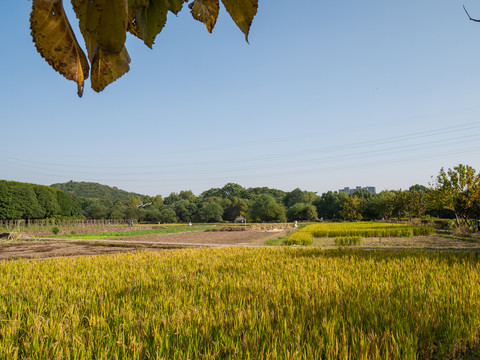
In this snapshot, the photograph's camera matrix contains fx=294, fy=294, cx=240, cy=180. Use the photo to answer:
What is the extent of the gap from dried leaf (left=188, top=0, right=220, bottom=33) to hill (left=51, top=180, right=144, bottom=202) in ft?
358

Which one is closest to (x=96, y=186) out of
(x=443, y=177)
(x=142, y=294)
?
(x=443, y=177)

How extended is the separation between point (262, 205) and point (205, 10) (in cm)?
6553

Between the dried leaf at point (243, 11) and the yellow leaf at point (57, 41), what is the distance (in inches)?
9.0

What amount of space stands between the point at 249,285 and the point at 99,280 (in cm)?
266

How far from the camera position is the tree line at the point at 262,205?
76.6 ft

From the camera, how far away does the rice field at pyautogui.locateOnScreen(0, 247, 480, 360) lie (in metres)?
2.12

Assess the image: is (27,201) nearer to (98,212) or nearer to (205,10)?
→ (98,212)

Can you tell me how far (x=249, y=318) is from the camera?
2631 mm

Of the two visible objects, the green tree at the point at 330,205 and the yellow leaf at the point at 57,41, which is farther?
the green tree at the point at 330,205

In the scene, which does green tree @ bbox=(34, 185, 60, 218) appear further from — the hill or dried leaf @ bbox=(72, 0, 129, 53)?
the hill

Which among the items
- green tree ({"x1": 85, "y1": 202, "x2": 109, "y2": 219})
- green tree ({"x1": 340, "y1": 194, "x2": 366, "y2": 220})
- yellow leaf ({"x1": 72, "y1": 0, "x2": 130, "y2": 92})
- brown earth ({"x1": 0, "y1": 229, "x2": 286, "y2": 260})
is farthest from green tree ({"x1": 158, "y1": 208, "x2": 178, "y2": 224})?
yellow leaf ({"x1": 72, "y1": 0, "x2": 130, "y2": 92})

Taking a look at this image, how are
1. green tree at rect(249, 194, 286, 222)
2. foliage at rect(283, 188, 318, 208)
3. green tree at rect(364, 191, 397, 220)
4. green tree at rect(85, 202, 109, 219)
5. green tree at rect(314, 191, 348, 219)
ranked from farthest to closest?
foliage at rect(283, 188, 318, 208) < green tree at rect(314, 191, 348, 219) < green tree at rect(85, 202, 109, 219) < green tree at rect(249, 194, 286, 222) < green tree at rect(364, 191, 397, 220)

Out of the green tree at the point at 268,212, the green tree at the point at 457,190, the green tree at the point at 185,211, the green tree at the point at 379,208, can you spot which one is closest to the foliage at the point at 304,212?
the green tree at the point at 268,212

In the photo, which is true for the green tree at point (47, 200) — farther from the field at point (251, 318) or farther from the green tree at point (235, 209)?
the field at point (251, 318)
